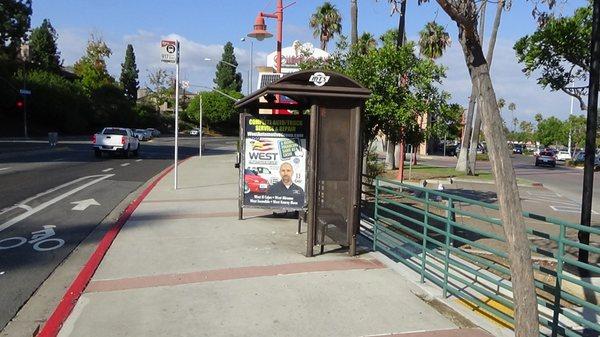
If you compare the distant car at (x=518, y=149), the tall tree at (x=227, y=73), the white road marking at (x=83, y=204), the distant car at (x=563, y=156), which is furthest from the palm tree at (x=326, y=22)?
the tall tree at (x=227, y=73)

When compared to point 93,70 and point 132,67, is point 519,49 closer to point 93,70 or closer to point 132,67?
point 93,70

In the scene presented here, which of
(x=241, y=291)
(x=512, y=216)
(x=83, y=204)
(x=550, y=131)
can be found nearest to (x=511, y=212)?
(x=512, y=216)

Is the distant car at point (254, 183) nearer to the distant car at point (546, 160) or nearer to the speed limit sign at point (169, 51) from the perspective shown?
the speed limit sign at point (169, 51)

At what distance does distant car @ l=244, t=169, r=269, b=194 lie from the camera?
10188 millimetres

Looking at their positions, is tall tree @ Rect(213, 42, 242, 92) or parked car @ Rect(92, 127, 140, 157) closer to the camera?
parked car @ Rect(92, 127, 140, 157)

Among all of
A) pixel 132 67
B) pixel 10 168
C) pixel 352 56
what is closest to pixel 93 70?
pixel 132 67

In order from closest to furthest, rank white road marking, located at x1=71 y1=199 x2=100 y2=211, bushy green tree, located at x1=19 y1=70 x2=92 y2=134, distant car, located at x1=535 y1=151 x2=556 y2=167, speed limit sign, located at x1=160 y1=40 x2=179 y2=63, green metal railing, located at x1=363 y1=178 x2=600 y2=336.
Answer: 1. green metal railing, located at x1=363 y1=178 x2=600 y2=336
2. white road marking, located at x1=71 y1=199 x2=100 y2=211
3. speed limit sign, located at x1=160 y1=40 x2=179 y2=63
4. distant car, located at x1=535 y1=151 x2=556 y2=167
5. bushy green tree, located at x1=19 y1=70 x2=92 y2=134

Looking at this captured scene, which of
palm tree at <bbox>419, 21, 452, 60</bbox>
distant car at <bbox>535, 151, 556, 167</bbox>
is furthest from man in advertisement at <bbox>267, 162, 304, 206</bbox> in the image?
distant car at <bbox>535, 151, 556, 167</bbox>

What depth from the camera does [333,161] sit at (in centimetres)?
786

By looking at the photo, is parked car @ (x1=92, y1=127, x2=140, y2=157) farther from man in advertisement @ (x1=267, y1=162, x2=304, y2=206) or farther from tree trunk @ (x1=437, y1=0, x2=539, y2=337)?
tree trunk @ (x1=437, y1=0, x2=539, y2=337)

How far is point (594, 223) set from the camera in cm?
1495

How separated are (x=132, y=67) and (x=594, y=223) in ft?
357

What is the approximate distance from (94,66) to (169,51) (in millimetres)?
80554

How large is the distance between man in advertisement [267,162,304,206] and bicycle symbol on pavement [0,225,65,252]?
3705 millimetres
